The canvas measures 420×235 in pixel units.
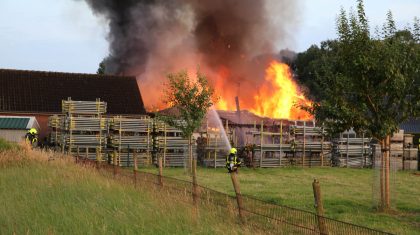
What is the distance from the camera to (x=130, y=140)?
3347 centimetres

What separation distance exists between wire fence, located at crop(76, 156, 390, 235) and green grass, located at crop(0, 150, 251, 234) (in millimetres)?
348

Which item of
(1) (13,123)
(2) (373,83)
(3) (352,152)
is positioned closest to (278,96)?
(3) (352,152)

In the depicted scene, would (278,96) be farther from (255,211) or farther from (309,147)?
(255,211)

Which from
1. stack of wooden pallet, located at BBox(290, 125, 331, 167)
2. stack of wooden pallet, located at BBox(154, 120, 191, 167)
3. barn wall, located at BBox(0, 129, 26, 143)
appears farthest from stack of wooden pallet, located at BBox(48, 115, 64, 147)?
stack of wooden pallet, located at BBox(290, 125, 331, 167)

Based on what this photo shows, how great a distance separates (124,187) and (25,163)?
8.33 m

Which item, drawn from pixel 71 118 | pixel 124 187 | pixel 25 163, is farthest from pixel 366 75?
pixel 71 118

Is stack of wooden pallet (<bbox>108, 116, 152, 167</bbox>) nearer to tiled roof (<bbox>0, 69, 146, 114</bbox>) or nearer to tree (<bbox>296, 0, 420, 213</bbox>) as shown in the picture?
tiled roof (<bbox>0, 69, 146, 114</bbox>)

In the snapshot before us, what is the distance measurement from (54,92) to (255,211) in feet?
128

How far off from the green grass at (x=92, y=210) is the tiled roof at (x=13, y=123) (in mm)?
23014

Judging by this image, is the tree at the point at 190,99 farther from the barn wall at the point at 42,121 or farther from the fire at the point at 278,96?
the fire at the point at 278,96

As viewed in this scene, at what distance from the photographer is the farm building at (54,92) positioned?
44.3 meters

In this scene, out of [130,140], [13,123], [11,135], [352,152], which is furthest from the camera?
[13,123]

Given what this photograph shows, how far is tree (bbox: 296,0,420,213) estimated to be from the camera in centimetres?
1528

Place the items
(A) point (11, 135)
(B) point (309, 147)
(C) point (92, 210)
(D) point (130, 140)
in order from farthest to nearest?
(A) point (11, 135)
(B) point (309, 147)
(D) point (130, 140)
(C) point (92, 210)
